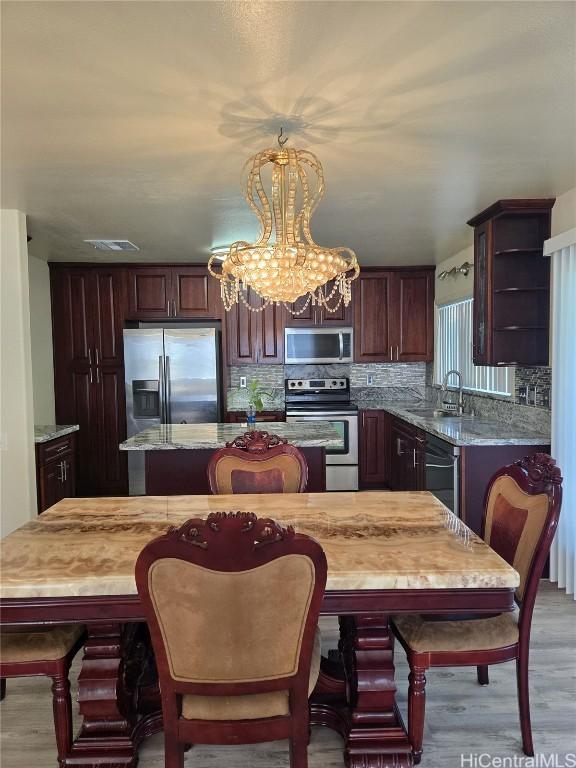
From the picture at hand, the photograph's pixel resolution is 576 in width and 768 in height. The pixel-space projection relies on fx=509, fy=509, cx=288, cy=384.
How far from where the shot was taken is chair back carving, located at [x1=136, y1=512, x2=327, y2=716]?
1151mm

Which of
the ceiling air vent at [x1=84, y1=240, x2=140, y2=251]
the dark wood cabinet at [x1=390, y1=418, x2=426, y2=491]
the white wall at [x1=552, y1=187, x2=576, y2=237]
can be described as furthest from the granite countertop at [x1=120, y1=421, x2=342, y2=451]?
the white wall at [x1=552, y1=187, x2=576, y2=237]

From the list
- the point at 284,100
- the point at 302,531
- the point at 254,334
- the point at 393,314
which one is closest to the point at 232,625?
the point at 302,531

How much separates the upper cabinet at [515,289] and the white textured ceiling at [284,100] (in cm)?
22

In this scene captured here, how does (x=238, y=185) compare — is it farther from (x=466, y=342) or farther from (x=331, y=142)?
(x=466, y=342)

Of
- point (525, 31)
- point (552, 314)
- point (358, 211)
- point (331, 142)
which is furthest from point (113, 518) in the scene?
point (552, 314)

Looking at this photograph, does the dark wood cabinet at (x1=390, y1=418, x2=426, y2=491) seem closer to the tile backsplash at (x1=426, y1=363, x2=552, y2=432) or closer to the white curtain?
the tile backsplash at (x1=426, y1=363, x2=552, y2=432)

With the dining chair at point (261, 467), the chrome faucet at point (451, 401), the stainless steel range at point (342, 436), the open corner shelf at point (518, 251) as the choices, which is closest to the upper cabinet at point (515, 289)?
the open corner shelf at point (518, 251)

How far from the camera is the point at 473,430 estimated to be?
3.43 m

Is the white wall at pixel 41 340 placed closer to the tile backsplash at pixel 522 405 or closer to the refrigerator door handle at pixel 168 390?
the refrigerator door handle at pixel 168 390

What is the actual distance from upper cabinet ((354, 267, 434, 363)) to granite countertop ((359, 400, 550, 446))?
90 cm

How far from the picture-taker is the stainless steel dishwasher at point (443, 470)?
10.5 feet

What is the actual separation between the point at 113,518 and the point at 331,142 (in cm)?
182

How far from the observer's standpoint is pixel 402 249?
14.9 feet

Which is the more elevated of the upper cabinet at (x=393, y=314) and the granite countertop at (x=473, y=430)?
the upper cabinet at (x=393, y=314)
